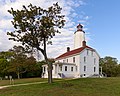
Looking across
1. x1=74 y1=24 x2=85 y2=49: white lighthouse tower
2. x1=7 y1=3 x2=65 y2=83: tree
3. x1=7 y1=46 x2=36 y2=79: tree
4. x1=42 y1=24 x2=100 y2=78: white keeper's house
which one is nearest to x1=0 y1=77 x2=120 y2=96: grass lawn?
x1=7 y1=3 x2=65 y2=83: tree

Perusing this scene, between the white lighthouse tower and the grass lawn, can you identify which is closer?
the grass lawn

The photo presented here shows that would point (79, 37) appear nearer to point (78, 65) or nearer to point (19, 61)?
point (78, 65)

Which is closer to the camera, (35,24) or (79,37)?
(35,24)

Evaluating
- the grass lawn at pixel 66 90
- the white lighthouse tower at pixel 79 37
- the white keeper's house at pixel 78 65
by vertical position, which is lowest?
the grass lawn at pixel 66 90

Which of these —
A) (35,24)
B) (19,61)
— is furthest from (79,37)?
(35,24)

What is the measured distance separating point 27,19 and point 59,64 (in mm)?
24956

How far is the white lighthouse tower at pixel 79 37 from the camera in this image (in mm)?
60319

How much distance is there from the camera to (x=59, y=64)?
50344 mm

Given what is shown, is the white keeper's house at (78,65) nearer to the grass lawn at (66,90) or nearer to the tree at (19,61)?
the tree at (19,61)

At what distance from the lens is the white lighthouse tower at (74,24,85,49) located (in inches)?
2375

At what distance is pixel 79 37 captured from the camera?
6034cm

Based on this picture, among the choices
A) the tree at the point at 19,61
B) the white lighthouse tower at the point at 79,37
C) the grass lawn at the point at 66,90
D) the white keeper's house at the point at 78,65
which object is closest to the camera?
the grass lawn at the point at 66,90

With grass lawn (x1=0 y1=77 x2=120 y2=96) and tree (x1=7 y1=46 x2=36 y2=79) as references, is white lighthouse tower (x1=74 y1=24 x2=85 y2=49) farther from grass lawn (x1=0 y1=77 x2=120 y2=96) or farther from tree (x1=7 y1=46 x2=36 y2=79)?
grass lawn (x1=0 y1=77 x2=120 y2=96)

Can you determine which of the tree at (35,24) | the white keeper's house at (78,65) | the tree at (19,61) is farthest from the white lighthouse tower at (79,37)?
the tree at (35,24)
